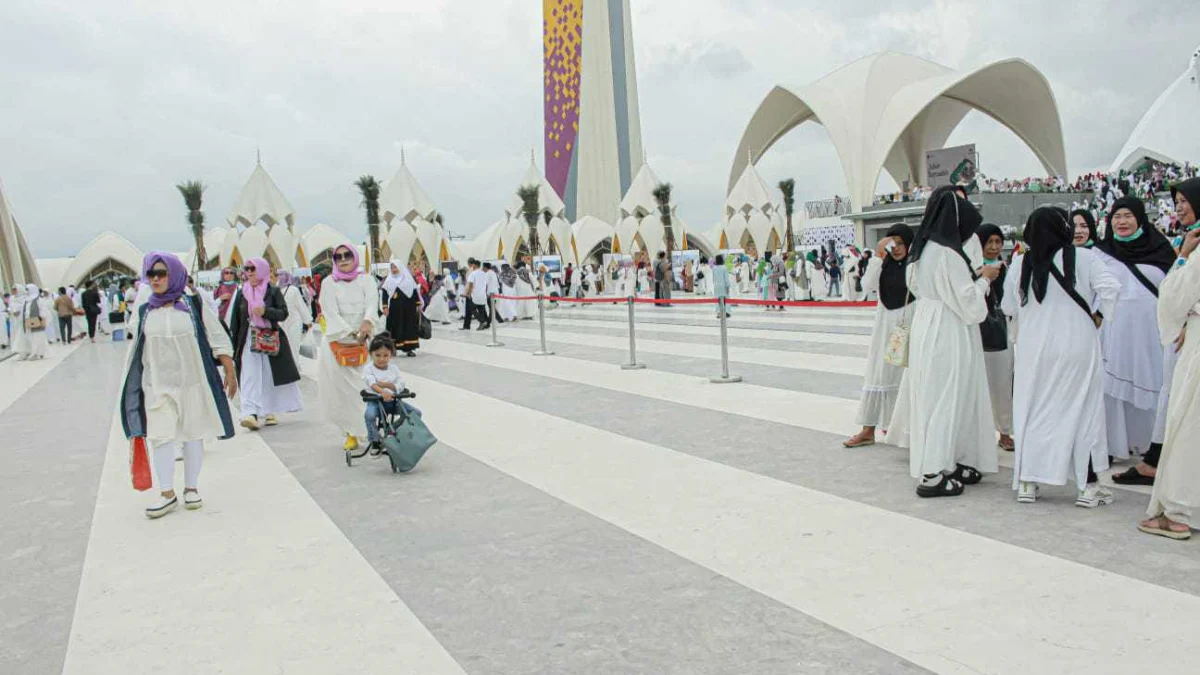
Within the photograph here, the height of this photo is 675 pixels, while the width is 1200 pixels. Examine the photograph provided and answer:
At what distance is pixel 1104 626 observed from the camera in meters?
2.88

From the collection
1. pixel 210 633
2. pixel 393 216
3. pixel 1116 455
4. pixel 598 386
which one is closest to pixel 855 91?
pixel 393 216

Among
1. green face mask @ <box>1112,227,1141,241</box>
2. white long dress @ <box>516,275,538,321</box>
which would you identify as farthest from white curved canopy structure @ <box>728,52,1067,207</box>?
green face mask @ <box>1112,227,1141,241</box>

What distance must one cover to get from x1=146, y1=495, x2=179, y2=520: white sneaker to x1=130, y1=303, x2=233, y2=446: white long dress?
0.34 metres

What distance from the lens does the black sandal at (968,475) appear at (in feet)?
15.5

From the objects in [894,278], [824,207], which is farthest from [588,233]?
[894,278]

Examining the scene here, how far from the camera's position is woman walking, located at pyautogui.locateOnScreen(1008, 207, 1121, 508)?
423 centimetres

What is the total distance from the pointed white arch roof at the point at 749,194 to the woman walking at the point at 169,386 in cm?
5708

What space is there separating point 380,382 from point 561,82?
7141cm

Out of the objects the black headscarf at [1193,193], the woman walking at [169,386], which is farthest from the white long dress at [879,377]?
the woman walking at [169,386]

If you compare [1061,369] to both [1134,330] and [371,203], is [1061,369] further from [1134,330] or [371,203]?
[371,203]

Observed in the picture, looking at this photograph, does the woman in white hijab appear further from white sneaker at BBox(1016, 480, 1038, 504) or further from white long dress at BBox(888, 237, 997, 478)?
white sneaker at BBox(1016, 480, 1038, 504)

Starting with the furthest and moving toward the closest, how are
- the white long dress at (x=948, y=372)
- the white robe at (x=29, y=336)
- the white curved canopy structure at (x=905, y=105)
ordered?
the white curved canopy structure at (x=905, y=105)
the white robe at (x=29, y=336)
the white long dress at (x=948, y=372)

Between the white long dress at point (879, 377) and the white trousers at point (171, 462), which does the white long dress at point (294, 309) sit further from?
the white long dress at point (879, 377)

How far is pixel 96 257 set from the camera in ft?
217
